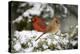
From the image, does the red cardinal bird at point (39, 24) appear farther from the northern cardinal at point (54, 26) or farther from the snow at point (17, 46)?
the snow at point (17, 46)

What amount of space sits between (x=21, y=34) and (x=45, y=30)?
304 mm

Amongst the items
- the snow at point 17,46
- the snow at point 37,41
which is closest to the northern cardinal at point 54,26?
the snow at point 37,41

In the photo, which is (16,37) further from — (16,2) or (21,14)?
(16,2)

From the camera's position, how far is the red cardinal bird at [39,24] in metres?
2.06

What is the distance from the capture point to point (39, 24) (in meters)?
2.09

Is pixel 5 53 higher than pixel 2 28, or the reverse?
pixel 2 28

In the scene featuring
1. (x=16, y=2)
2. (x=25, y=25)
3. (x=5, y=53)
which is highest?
(x=16, y=2)

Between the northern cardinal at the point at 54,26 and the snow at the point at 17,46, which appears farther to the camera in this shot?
the northern cardinal at the point at 54,26

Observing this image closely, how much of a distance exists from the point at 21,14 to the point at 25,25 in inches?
5.4

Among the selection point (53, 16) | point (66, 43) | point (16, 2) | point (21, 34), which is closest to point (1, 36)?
point (21, 34)

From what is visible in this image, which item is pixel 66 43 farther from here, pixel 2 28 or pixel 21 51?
pixel 2 28

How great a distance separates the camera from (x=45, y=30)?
2.10m

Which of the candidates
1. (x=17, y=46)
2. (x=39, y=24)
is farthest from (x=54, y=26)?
(x=17, y=46)

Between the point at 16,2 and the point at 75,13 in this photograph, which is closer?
the point at 16,2
